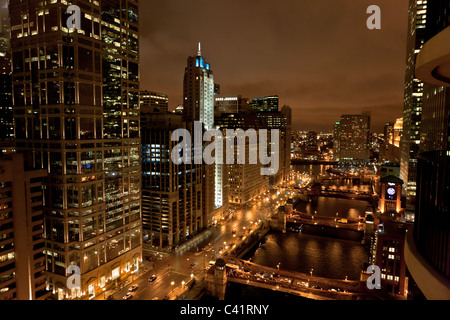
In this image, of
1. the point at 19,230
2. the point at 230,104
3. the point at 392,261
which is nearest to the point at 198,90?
the point at 230,104

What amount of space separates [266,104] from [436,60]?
181651 mm

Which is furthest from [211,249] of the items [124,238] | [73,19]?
[73,19]

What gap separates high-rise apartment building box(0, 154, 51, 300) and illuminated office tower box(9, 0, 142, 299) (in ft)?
13.9

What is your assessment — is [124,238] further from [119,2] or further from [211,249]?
[119,2]

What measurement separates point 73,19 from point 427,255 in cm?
3883

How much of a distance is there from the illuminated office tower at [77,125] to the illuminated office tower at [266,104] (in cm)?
14563

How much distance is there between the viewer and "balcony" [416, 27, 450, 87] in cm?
449

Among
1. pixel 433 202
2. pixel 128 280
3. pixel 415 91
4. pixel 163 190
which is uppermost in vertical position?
pixel 415 91

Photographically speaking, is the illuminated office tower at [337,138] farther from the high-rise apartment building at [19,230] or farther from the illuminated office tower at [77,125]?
the high-rise apartment building at [19,230]

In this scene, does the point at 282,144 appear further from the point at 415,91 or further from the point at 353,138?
the point at 353,138

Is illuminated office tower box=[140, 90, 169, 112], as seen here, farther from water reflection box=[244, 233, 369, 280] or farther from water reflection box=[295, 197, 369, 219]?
water reflection box=[244, 233, 369, 280]

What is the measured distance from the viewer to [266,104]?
182 meters

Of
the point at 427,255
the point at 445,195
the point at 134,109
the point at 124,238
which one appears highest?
the point at 134,109

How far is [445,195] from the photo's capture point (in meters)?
5.46
